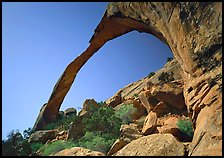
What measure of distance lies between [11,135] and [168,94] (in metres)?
11.4

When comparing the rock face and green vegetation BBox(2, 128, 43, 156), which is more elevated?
green vegetation BBox(2, 128, 43, 156)

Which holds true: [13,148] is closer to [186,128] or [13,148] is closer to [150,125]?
[150,125]

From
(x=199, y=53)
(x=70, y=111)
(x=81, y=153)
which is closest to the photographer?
(x=81, y=153)

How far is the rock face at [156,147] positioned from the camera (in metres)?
7.14

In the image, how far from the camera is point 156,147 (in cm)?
739

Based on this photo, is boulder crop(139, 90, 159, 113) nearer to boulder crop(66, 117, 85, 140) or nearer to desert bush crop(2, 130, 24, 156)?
boulder crop(66, 117, 85, 140)

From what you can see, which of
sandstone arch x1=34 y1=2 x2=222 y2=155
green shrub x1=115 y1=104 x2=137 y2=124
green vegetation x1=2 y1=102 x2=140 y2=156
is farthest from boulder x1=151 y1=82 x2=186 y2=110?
sandstone arch x1=34 y1=2 x2=222 y2=155

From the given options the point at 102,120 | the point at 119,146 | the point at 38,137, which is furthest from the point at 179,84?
the point at 38,137

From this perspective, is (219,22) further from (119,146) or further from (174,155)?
(119,146)

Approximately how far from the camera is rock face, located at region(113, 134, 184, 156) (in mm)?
7145

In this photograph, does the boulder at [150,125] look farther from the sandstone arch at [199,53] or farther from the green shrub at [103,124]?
the sandstone arch at [199,53]

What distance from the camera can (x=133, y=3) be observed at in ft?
43.1

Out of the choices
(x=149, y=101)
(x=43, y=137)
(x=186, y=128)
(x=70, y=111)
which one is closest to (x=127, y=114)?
(x=149, y=101)

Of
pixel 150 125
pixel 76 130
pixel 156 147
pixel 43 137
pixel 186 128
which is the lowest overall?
pixel 156 147
